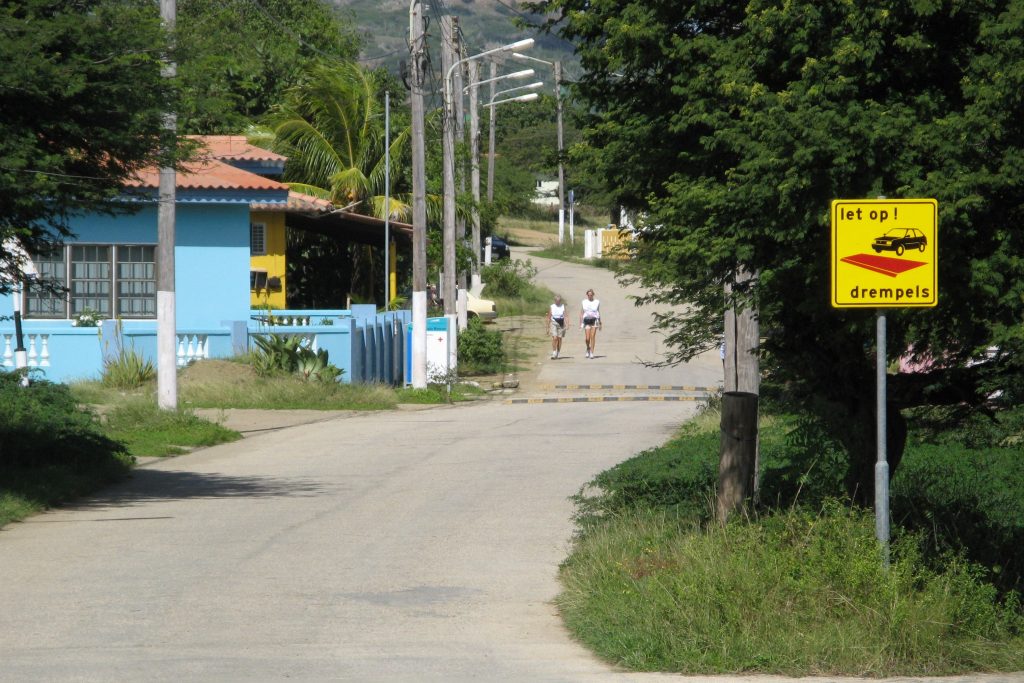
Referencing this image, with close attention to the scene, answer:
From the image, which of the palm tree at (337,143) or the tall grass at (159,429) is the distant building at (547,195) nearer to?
the palm tree at (337,143)

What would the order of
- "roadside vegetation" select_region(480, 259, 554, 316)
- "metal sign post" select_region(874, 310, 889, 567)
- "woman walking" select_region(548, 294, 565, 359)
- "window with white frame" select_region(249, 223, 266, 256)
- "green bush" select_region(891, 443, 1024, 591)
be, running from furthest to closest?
1. "roadside vegetation" select_region(480, 259, 554, 316)
2. "woman walking" select_region(548, 294, 565, 359)
3. "window with white frame" select_region(249, 223, 266, 256)
4. "green bush" select_region(891, 443, 1024, 591)
5. "metal sign post" select_region(874, 310, 889, 567)

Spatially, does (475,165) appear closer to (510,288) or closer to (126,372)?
(510,288)

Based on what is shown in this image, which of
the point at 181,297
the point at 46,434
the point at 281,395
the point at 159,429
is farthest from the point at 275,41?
the point at 46,434

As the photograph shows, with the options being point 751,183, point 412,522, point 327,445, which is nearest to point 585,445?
point 327,445

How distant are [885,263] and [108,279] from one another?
74.5 ft

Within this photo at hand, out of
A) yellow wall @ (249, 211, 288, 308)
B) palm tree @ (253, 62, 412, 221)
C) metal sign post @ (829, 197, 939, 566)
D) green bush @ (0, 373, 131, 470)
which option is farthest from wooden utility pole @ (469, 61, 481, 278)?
metal sign post @ (829, 197, 939, 566)

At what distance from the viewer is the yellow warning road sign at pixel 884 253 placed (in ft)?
23.2

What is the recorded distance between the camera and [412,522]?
1272cm

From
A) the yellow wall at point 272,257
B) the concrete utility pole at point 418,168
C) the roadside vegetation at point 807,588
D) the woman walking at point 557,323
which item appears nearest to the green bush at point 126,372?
the concrete utility pole at point 418,168

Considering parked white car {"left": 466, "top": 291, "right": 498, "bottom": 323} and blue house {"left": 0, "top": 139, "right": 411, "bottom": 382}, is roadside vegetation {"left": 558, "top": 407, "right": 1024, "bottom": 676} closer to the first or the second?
blue house {"left": 0, "top": 139, "right": 411, "bottom": 382}

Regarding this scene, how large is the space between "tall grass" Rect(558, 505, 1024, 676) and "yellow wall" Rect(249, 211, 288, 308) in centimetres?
2501

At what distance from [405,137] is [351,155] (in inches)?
67.0

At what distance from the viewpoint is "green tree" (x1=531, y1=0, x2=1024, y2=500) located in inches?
287

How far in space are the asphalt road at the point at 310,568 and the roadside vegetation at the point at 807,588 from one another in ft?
0.99
